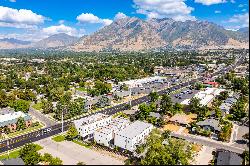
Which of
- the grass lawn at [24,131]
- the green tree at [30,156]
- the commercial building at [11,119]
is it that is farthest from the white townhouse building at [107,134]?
the commercial building at [11,119]

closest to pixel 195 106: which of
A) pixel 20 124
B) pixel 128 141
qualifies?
pixel 128 141

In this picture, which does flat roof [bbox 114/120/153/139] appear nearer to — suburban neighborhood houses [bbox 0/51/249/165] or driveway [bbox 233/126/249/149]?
suburban neighborhood houses [bbox 0/51/249/165]

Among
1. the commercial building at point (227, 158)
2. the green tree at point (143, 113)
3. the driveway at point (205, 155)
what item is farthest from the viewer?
the green tree at point (143, 113)

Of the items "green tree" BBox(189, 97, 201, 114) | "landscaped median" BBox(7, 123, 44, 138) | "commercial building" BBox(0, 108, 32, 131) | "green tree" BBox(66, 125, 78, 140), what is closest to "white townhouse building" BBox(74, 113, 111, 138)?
"green tree" BBox(66, 125, 78, 140)

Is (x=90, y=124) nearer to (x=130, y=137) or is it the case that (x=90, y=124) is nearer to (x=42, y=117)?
(x=130, y=137)

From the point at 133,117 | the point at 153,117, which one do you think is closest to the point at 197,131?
the point at 153,117

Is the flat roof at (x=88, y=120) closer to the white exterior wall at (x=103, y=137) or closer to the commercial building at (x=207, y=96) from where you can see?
the white exterior wall at (x=103, y=137)

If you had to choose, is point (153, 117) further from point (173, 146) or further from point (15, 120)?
point (15, 120)
